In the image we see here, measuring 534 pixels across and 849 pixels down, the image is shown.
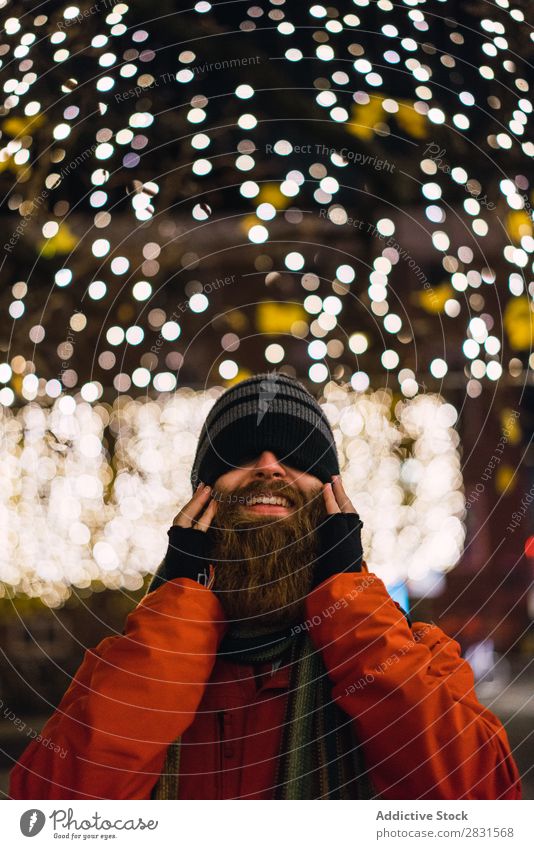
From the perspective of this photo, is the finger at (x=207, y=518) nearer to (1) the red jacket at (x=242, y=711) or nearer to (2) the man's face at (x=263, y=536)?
(2) the man's face at (x=263, y=536)

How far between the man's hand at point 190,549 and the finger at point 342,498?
1.02 feet

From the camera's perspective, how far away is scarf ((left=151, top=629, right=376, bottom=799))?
168cm

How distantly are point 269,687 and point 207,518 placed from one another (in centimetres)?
41

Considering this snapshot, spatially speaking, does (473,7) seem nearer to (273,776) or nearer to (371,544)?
(273,776)

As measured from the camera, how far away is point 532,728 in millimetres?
7539

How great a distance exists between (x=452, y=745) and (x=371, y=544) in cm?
307

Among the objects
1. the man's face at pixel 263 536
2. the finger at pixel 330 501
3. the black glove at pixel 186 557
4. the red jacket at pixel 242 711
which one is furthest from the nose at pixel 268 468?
the red jacket at pixel 242 711

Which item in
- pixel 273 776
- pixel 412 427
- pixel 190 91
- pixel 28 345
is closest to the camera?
pixel 273 776

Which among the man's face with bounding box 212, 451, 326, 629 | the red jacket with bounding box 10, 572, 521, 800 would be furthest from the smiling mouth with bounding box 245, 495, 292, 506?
the red jacket with bounding box 10, 572, 521, 800

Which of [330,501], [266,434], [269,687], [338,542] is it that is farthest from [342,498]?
[269,687]

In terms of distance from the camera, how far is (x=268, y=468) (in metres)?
1.94

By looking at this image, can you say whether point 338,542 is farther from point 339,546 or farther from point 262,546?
point 262,546

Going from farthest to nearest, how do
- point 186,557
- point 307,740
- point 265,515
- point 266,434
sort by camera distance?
1. point 266,434
2. point 265,515
3. point 186,557
4. point 307,740

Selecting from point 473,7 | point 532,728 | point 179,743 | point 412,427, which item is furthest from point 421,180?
point 532,728
